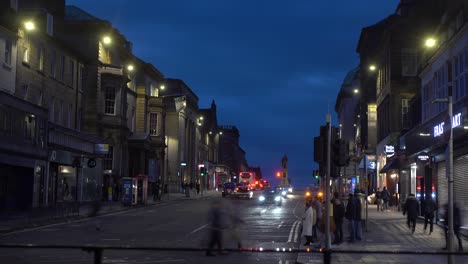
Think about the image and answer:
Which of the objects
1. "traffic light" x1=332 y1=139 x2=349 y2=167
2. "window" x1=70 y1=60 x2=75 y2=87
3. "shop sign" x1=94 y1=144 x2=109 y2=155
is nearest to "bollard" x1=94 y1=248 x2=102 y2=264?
"traffic light" x1=332 y1=139 x2=349 y2=167

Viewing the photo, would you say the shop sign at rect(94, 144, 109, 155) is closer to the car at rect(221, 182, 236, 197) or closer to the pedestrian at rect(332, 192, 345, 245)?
the car at rect(221, 182, 236, 197)

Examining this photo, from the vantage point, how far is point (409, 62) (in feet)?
200

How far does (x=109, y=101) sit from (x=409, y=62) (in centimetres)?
2768

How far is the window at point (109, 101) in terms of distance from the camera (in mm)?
63094

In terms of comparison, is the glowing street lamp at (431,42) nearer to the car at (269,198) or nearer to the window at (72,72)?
the car at (269,198)

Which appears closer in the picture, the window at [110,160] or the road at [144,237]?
the road at [144,237]

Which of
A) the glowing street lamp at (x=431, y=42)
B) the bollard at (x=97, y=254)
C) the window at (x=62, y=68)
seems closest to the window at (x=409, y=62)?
the glowing street lamp at (x=431, y=42)

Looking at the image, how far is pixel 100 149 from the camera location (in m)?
54.9

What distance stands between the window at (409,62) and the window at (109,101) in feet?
87.2

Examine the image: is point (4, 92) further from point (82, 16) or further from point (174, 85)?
point (174, 85)

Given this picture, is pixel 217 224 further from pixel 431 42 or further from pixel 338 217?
pixel 431 42

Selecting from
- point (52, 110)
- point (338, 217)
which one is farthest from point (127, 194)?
point (338, 217)

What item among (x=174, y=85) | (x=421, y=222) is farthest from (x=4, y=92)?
(x=174, y=85)

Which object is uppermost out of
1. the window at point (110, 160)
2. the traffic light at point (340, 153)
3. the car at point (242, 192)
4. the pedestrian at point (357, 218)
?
the window at point (110, 160)
